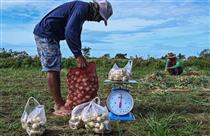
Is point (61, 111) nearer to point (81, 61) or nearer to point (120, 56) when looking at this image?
point (81, 61)

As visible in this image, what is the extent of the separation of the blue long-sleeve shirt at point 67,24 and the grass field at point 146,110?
2.81ft

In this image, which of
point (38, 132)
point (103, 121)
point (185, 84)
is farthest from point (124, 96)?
point (185, 84)

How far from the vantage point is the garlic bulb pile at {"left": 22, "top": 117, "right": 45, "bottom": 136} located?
4.40 meters

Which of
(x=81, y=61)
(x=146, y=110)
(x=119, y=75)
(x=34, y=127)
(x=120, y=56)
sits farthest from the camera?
(x=120, y=56)

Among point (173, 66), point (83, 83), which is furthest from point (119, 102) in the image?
point (173, 66)

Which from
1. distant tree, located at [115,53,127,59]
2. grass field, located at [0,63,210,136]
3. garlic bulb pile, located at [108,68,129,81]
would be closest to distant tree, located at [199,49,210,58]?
distant tree, located at [115,53,127,59]

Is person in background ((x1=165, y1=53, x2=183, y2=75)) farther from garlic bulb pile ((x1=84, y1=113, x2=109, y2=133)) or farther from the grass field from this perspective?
garlic bulb pile ((x1=84, y1=113, x2=109, y2=133))

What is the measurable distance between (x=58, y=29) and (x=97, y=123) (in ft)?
4.78

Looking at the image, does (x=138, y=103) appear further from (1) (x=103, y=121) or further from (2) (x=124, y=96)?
(1) (x=103, y=121)

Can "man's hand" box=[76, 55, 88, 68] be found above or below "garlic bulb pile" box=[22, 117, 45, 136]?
above

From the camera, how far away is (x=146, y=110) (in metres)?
5.67

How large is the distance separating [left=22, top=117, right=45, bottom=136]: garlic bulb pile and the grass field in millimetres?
106

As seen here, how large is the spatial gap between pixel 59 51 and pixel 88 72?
0.47 meters

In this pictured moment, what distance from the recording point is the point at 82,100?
530 centimetres
